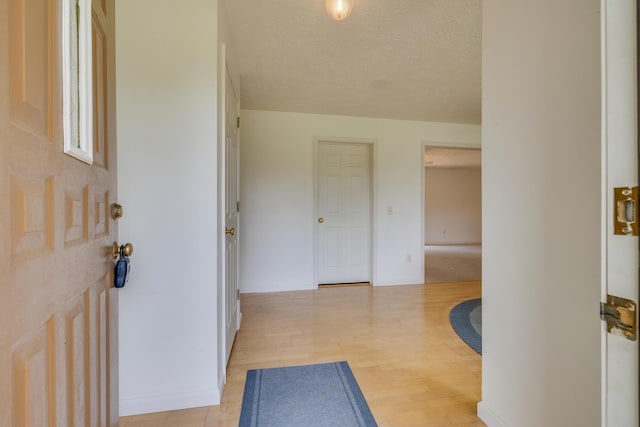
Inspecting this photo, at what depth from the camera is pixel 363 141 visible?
3.73 m

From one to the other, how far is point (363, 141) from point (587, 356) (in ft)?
10.5

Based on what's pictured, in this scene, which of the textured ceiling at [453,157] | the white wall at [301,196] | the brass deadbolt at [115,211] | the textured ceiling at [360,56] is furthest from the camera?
the textured ceiling at [453,157]

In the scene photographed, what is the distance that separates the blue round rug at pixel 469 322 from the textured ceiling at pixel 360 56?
7.89ft

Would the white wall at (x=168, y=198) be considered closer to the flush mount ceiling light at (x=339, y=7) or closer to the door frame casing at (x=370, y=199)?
the flush mount ceiling light at (x=339, y=7)

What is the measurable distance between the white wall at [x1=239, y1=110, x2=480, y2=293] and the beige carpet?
2.22ft

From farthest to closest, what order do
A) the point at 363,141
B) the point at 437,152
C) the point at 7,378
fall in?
the point at 437,152 < the point at 363,141 < the point at 7,378

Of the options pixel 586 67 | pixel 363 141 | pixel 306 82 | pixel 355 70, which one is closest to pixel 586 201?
pixel 586 67

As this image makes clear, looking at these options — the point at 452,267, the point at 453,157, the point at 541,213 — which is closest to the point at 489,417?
the point at 541,213

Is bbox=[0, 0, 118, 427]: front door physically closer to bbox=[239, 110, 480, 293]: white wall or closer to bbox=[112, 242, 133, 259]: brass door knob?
bbox=[112, 242, 133, 259]: brass door knob

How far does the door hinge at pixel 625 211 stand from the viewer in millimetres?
481

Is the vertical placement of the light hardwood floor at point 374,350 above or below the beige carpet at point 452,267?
below

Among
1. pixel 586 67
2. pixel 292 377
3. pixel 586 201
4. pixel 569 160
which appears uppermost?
pixel 586 67

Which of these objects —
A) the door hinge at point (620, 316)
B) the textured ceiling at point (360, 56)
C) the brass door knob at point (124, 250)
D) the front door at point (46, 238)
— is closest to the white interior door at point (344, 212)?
the textured ceiling at point (360, 56)

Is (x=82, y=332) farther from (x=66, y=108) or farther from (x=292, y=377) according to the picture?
(x=292, y=377)
